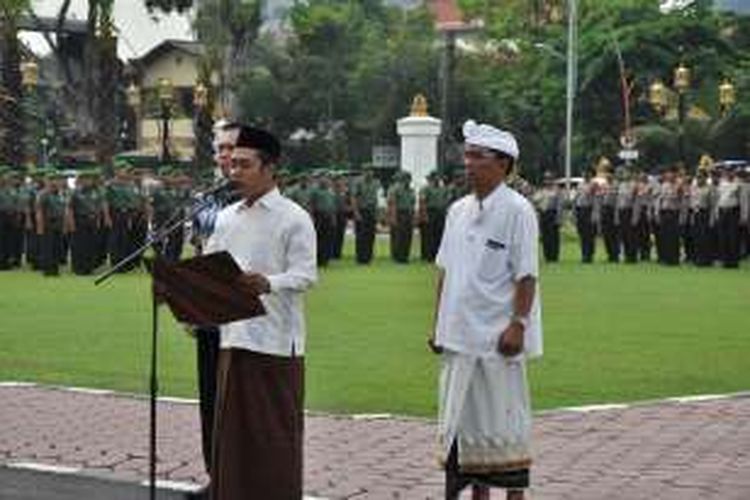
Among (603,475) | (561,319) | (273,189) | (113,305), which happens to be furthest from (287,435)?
(113,305)

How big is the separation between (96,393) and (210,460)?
4.53 metres

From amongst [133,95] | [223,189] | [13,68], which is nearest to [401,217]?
[13,68]

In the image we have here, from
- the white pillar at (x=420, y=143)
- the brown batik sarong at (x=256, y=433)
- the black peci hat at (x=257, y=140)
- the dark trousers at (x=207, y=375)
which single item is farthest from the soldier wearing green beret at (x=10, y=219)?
the brown batik sarong at (x=256, y=433)

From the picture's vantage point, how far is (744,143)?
57.2m

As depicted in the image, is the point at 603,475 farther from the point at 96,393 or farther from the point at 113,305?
the point at 113,305

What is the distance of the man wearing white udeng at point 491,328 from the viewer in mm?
7566

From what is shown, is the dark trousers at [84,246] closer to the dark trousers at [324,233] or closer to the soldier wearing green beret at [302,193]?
the soldier wearing green beret at [302,193]

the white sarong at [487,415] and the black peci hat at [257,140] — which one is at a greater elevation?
the black peci hat at [257,140]

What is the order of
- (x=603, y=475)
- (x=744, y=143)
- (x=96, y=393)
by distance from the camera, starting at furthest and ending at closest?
(x=744, y=143) → (x=96, y=393) → (x=603, y=475)

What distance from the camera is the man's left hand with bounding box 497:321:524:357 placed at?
24.4 ft

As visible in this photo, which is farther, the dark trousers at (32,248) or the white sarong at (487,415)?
the dark trousers at (32,248)

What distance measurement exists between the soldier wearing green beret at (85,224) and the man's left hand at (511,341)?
20.7 metres

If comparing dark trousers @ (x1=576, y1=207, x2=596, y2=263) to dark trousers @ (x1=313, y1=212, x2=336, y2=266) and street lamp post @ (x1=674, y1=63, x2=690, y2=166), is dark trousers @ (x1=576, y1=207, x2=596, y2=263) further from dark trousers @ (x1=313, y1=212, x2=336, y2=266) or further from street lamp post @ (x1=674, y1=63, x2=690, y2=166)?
street lamp post @ (x1=674, y1=63, x2=690, y2=166)

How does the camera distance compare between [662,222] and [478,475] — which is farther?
[662,222]
